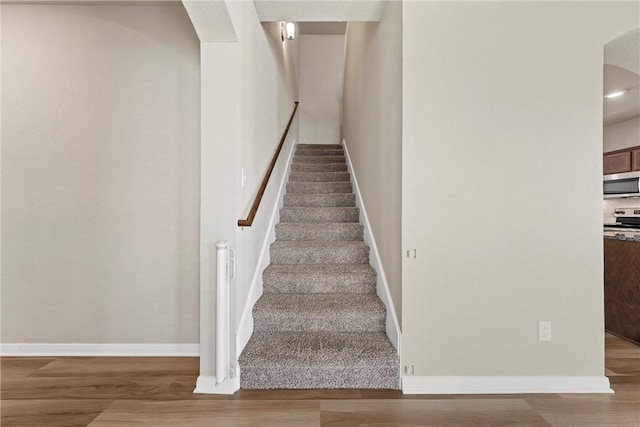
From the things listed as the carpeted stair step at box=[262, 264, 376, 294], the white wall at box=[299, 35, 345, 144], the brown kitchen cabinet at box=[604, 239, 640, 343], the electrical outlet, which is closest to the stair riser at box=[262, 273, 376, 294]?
the carpeted stair step at box=[262, 264, 376, 294]

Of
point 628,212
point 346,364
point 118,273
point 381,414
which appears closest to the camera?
point 381,414

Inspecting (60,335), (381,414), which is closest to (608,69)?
(381,414)

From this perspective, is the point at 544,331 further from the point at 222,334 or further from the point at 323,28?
the point at 323,28

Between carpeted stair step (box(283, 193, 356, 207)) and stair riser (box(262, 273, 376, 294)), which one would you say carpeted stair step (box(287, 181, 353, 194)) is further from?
stair riser (box(262, 273, 376, 294))

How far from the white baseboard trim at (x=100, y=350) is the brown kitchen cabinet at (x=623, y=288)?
370cm

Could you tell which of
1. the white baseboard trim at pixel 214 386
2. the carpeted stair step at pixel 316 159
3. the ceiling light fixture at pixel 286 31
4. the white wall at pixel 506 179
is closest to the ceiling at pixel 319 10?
the white wall at pixel 506 179

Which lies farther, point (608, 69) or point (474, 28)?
point (608, 69)

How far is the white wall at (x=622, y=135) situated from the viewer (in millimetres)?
4336

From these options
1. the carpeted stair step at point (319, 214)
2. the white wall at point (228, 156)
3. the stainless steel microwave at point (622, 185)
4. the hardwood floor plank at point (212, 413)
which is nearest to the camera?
the hardwood floor plank at point (212, 413)

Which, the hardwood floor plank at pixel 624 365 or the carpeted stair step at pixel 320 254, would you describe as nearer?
the hardwood floor plank at pixel 624 365

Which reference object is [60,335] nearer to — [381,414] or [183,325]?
→ [183,325]

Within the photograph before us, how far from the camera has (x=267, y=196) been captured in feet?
9.64

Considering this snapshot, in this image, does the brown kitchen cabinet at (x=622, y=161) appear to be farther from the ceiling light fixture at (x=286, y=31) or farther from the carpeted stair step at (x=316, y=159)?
the ceiling light fixture at (x=286, y=31)

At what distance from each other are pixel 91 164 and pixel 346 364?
250cm
